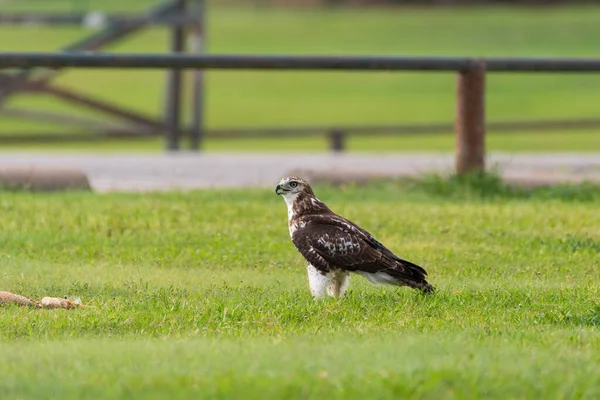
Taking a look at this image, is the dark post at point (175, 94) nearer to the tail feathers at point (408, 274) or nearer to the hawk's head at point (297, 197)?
the hawk's head at point (297, 197)

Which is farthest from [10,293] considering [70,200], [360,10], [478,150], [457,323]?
[360,10]

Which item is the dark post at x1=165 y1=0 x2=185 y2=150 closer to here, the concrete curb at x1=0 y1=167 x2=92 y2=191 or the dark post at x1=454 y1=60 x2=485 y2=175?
the concrete curb at x1=0 y1=167 x2=92 y2=191

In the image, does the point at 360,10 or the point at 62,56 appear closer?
the point at 62,56

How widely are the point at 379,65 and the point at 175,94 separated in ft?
25.0

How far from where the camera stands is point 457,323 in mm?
6863

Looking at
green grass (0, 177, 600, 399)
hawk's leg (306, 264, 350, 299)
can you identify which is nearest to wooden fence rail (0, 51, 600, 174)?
green grass (0, 177, 600, 399)

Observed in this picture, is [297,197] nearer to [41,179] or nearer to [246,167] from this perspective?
[41,179]

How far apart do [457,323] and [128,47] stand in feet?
149

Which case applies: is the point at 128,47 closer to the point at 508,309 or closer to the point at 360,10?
the point at 360,10

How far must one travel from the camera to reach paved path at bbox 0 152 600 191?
13758mm

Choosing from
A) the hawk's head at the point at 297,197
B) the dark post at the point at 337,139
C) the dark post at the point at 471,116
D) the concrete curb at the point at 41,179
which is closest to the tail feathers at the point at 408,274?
the hawk's head at the point at 297,197

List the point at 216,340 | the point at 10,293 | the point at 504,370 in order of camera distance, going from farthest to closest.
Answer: the point at 10,293 → the point at 216,340 → the point at 504,370

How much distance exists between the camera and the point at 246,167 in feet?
53.8

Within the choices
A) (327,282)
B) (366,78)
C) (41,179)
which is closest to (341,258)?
(327,282)
